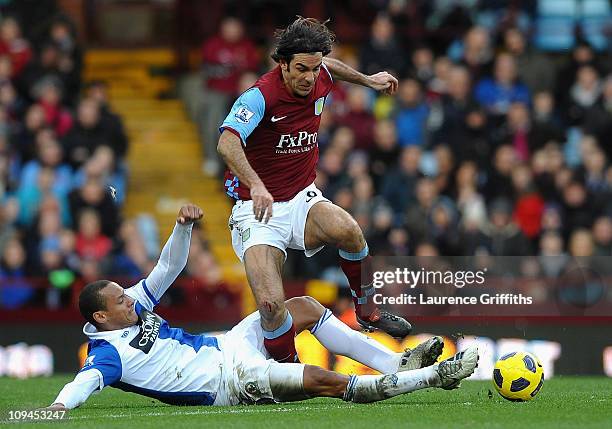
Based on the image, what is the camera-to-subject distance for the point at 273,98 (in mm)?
10461

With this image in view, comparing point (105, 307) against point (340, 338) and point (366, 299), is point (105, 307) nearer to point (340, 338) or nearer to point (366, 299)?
point (340, 338)

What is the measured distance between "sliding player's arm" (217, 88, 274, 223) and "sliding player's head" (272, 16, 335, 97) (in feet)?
0.92

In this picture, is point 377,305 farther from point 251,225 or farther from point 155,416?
point 155,416

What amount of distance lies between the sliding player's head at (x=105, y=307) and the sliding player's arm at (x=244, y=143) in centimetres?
114

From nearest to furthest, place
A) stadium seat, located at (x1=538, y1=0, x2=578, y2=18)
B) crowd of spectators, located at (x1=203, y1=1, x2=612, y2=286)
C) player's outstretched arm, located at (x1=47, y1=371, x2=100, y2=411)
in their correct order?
player's outstretched arm, located at (x1=47, y1=371, x2=100, y2=411) → crowd of spectators, located at (x1=203, y1=1, x2=612, y2=286) → stadium seat, located at (x1=538, y1=0, x2=578, y2=18)

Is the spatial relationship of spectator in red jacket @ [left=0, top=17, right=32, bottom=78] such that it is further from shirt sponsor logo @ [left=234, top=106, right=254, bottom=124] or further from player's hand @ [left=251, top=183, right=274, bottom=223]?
player's hand @ [left=251, top=183, right=274, bottom=223]

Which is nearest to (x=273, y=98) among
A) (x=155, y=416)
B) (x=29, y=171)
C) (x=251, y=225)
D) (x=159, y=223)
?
(x=251, y=225)

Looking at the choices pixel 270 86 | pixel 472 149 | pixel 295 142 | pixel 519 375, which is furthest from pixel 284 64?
pixel 472 149

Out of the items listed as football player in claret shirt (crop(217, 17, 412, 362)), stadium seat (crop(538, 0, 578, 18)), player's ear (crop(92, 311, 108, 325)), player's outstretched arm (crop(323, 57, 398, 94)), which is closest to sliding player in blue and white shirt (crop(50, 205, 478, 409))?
player's ear (crop(92, 311, 108, 325))

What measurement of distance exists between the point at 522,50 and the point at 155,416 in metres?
11.6

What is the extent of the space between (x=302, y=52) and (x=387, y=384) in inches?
98.0

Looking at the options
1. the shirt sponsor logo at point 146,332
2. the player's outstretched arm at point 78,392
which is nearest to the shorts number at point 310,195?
the shirt sponsor logo at point 146,332

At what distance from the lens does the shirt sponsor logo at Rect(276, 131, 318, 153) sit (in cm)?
1066

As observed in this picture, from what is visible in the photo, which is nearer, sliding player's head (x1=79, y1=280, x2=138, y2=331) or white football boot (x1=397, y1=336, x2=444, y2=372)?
sliding player's head (x1=79, y1=280, x2=138, y2=331)
